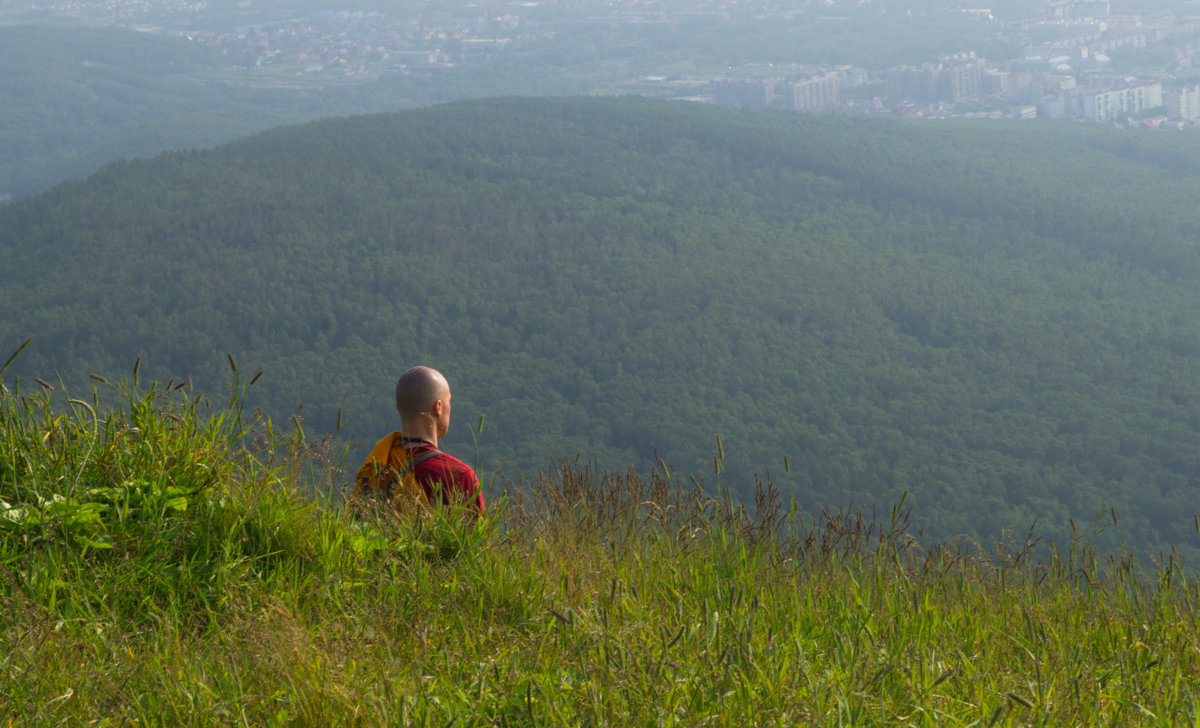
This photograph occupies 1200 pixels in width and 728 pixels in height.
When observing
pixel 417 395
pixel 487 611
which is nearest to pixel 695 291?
pixel 417 395

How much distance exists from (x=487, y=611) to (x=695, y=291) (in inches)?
3379

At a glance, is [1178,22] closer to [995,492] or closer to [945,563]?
[995,492]

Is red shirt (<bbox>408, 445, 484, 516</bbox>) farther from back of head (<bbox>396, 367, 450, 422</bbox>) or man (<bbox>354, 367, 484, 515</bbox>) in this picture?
back of head (<bbox>396, 367, 450, 422</bbox>)

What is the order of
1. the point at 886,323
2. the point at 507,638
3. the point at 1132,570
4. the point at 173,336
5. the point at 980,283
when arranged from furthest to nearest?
the point at 980,283 → the point at 886,323 → the point at 173,336 → the point at 1132,570 → the point at 507,638

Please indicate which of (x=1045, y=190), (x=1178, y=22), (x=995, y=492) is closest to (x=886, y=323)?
(x=995, y=492)

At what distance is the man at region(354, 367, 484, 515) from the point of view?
295 centimetres

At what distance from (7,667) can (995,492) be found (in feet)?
190

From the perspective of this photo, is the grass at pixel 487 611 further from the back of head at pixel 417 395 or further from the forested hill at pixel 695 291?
the forested hill at pixel 695 291

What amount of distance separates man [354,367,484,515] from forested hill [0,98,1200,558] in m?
40.7

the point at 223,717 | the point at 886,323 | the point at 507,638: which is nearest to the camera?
the point at 223,717

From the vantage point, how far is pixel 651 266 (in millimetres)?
92500

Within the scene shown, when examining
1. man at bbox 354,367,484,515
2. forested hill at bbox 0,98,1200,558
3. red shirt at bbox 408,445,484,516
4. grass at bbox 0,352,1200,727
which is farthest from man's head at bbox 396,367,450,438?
forested hill at bbox 0,98,1200,558

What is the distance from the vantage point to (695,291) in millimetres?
87250

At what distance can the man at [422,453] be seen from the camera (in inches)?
116
